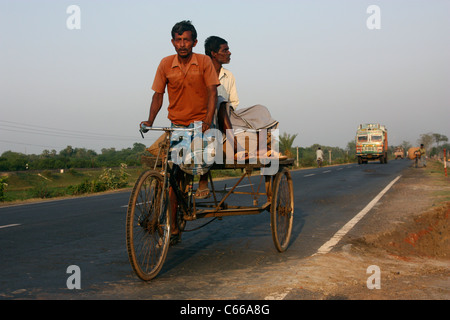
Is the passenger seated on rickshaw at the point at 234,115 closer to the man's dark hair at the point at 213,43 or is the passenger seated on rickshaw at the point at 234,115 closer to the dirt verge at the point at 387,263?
the man's dark hair at the point at 213,43

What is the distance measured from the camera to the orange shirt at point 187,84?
4.91 meters

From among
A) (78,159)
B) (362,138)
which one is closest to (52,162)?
(78,159)

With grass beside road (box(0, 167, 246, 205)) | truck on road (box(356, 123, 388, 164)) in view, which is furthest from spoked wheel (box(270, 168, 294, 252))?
truck on road (box(356, 123, 388, 164))

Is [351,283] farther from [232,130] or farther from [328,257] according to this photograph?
[232,130]

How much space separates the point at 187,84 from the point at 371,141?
42972mm

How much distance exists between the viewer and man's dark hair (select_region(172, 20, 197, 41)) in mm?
4891

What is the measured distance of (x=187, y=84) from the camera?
4941 millimetres

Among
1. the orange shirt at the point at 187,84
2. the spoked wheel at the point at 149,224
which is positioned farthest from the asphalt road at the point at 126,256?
the orange shirt at the point at 187,84

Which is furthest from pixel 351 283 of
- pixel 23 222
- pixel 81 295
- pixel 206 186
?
pixel 23 222

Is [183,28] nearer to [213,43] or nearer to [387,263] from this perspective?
[213,43]

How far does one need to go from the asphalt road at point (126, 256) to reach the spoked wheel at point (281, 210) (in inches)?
7.1

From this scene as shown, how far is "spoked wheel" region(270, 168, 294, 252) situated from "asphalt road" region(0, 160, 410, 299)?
0.59 feet

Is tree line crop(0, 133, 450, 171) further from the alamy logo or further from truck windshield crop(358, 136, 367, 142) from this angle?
the alamy logo
